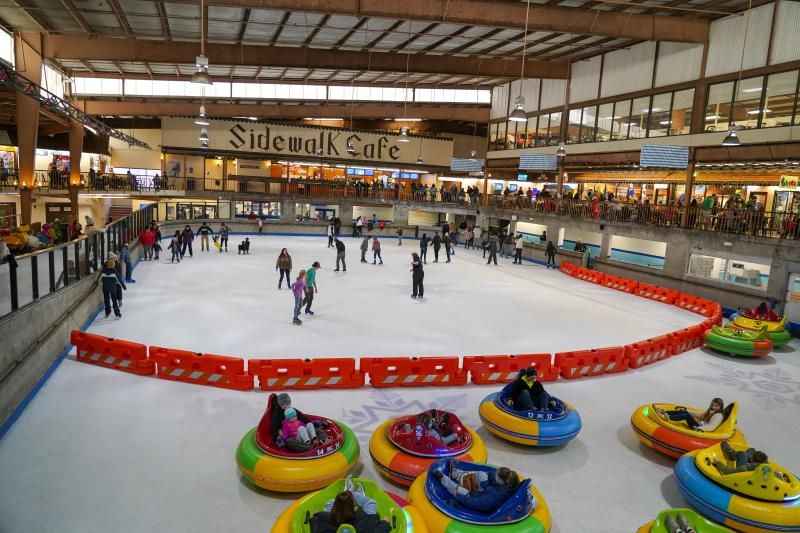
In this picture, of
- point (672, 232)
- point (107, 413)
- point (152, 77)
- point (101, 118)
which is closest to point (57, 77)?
point (152, 77)

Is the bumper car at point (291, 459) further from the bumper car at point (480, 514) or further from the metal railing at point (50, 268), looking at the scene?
the metal railing at point (50, 268)

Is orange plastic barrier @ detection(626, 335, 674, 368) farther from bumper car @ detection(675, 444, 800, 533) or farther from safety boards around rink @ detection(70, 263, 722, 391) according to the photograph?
bumper car @ detection(675, 444, 800, 533)

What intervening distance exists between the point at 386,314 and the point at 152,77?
83.9ft

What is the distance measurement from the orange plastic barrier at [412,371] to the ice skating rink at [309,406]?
194 mm

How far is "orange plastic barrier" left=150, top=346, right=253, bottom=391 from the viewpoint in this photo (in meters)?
8.66

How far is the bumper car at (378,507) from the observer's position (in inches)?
174

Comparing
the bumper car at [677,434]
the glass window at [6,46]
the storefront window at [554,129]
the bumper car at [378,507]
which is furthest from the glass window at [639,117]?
the glass window at [6,46]

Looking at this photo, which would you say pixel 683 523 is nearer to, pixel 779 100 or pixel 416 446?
pixel 416 446

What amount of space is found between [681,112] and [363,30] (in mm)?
13683

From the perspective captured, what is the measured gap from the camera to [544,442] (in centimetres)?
690

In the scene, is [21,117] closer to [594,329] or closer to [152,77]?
[152,77]

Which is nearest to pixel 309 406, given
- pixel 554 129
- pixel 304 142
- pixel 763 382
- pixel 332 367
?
pixel 332 367

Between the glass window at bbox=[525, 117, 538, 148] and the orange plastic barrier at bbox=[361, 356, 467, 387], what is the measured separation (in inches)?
1002

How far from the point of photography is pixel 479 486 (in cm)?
515
